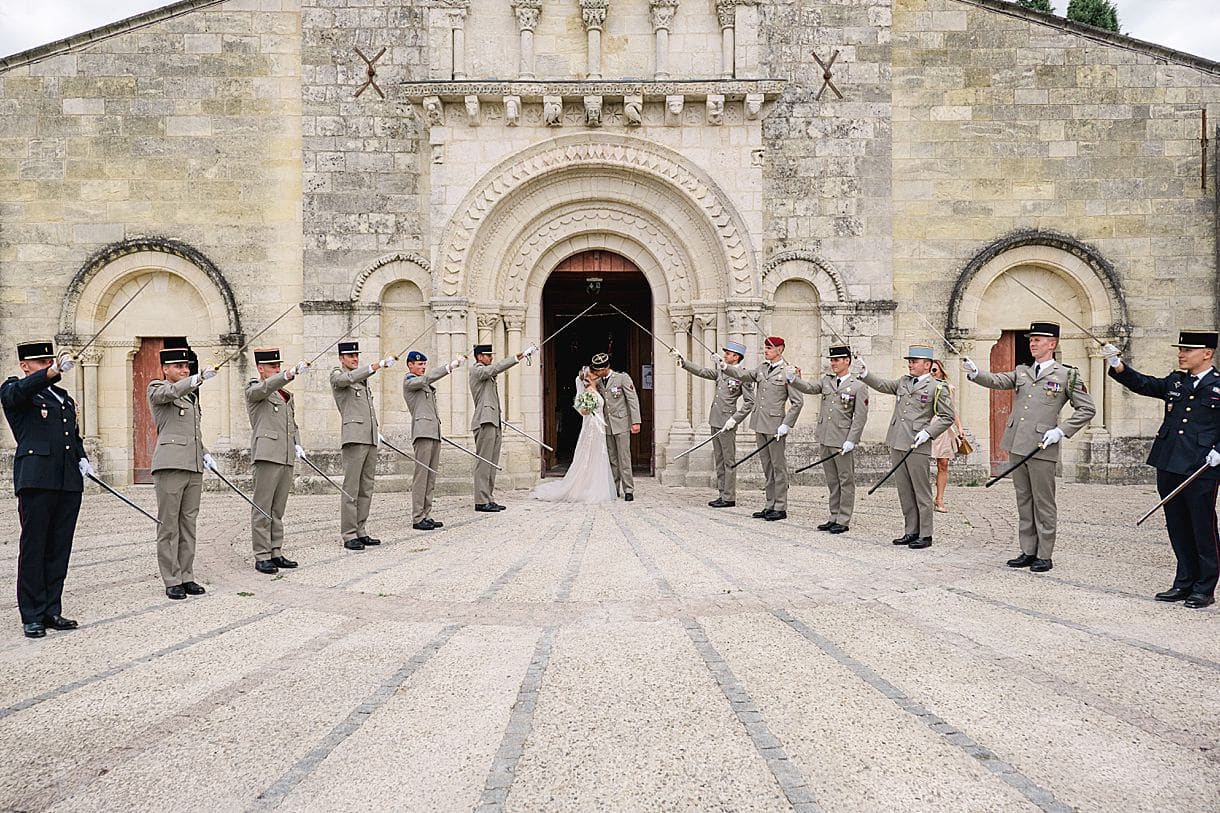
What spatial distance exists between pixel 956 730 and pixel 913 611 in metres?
1.87

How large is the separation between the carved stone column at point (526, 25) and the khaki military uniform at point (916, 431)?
6.14 meters

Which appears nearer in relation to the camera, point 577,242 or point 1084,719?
point 1084,719

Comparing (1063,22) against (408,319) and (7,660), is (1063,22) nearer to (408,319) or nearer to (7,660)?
(408,319)

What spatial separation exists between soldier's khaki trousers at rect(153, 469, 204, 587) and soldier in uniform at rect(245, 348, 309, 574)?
23.6 inches

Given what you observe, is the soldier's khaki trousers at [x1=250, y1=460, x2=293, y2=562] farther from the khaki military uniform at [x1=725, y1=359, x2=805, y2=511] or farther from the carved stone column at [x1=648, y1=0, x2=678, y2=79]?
the carved stone column at [x1=648, y1=0, x2=678, y2=79]

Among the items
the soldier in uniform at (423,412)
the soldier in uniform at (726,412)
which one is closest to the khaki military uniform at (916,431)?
the soldier in uniform at (726,412)

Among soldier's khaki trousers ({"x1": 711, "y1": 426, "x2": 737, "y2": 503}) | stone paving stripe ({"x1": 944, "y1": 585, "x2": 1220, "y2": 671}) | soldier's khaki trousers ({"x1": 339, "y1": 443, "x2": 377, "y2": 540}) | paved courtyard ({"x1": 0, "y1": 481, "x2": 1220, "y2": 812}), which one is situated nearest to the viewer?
paved courtyard ({"x1": 0, "y1": 481, "x2": 1220, "y2": 812})

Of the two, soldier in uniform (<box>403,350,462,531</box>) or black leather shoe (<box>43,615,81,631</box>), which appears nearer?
black leather shoe (<box>43,615,81,631</box>)

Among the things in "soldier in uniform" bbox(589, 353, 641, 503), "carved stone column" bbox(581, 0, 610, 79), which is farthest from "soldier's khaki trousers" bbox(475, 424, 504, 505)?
"carved stone column" bbox(581, 0, 610, 79)

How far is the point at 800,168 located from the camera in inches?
454

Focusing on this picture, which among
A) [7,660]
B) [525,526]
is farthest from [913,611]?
Result: [7,660]

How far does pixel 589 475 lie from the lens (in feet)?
34.7

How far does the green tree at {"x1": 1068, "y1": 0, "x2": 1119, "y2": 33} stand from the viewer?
63.3 feet

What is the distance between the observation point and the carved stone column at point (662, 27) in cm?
1114
